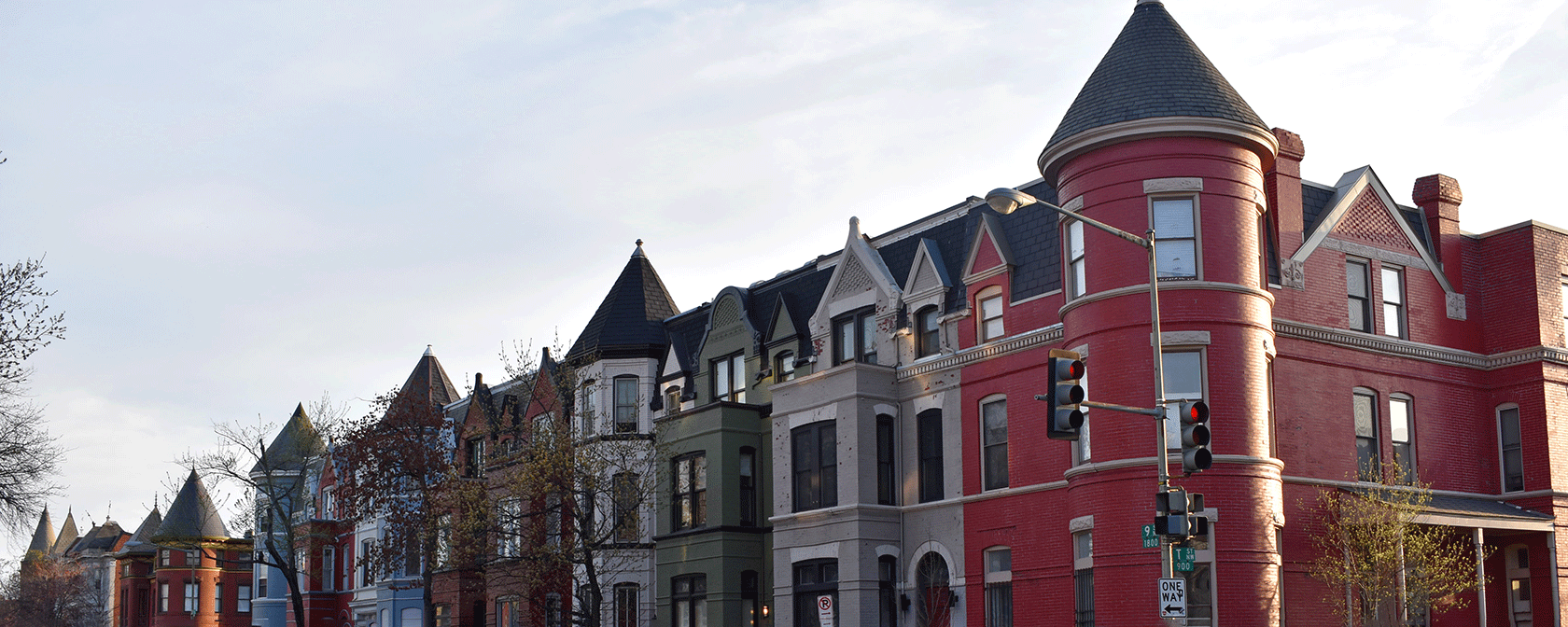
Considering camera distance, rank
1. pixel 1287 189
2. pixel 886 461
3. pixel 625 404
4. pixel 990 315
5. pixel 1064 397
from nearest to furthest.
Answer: pixel 1064 397
pixel 1287 189
pixel 990 315
pixel 886 461
pixel 625 404

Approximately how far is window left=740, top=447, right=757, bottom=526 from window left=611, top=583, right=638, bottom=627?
5.01 m

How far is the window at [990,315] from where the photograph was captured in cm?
3622

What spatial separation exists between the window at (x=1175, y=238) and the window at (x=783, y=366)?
14.0 meters

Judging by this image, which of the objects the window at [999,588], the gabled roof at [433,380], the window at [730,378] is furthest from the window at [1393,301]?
the gabled roof at [433,380]

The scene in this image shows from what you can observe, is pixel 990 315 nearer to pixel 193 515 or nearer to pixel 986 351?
pixel 986 351

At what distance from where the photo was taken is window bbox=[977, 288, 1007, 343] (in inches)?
1426

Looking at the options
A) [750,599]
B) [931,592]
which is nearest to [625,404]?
[750,599]

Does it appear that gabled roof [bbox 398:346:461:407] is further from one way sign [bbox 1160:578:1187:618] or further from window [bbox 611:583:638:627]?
one way sign [bbox 1160:578:1187:618]

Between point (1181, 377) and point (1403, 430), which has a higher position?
point (1181, 377)

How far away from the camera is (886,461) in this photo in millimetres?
38344

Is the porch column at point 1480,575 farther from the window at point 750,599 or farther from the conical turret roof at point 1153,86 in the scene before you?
the window at point 750,599

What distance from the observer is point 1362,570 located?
3059cm

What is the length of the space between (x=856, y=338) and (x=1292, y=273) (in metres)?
11.8

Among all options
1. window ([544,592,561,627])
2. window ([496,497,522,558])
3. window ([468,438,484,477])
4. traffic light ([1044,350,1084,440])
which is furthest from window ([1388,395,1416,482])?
window ([468,438,484,477])
